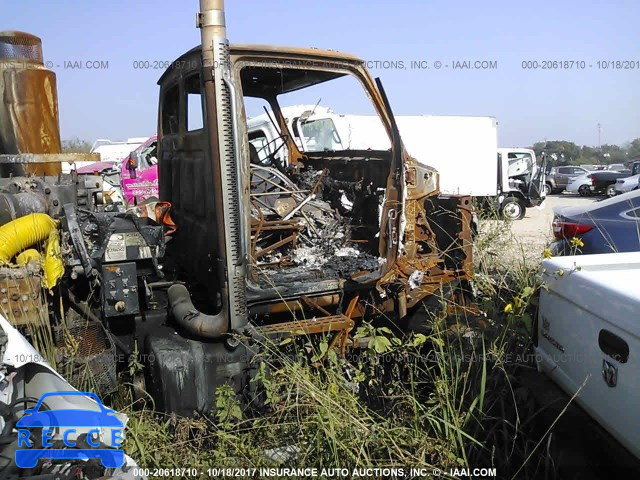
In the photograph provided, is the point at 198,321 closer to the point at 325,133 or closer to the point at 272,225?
the point at 272,225

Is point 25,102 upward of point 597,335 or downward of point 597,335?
upward

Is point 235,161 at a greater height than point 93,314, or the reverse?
point 235,161

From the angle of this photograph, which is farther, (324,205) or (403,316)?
(324,205)

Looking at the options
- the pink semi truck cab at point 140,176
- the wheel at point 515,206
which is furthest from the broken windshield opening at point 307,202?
the wheel at point 515,206

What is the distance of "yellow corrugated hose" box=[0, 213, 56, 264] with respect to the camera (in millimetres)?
3215

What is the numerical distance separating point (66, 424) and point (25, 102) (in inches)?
138

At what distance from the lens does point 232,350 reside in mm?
3217

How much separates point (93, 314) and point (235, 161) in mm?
1451

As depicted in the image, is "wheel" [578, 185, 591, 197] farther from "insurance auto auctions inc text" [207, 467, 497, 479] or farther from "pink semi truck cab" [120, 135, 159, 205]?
"insurance auto auctions inc text" [207, 467, 497, 479]

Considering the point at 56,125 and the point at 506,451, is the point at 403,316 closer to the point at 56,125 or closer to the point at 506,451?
the point at 506,451

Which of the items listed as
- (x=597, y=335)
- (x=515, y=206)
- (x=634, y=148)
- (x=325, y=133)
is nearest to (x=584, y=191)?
(x=515, y=206)

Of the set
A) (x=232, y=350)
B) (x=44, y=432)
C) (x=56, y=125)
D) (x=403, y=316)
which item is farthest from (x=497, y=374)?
(x=56, y=125)

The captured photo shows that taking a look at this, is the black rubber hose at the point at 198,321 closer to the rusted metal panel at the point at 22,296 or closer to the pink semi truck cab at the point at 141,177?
the rusted metal panel at the point at 22,296

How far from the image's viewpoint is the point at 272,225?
13.6ft
